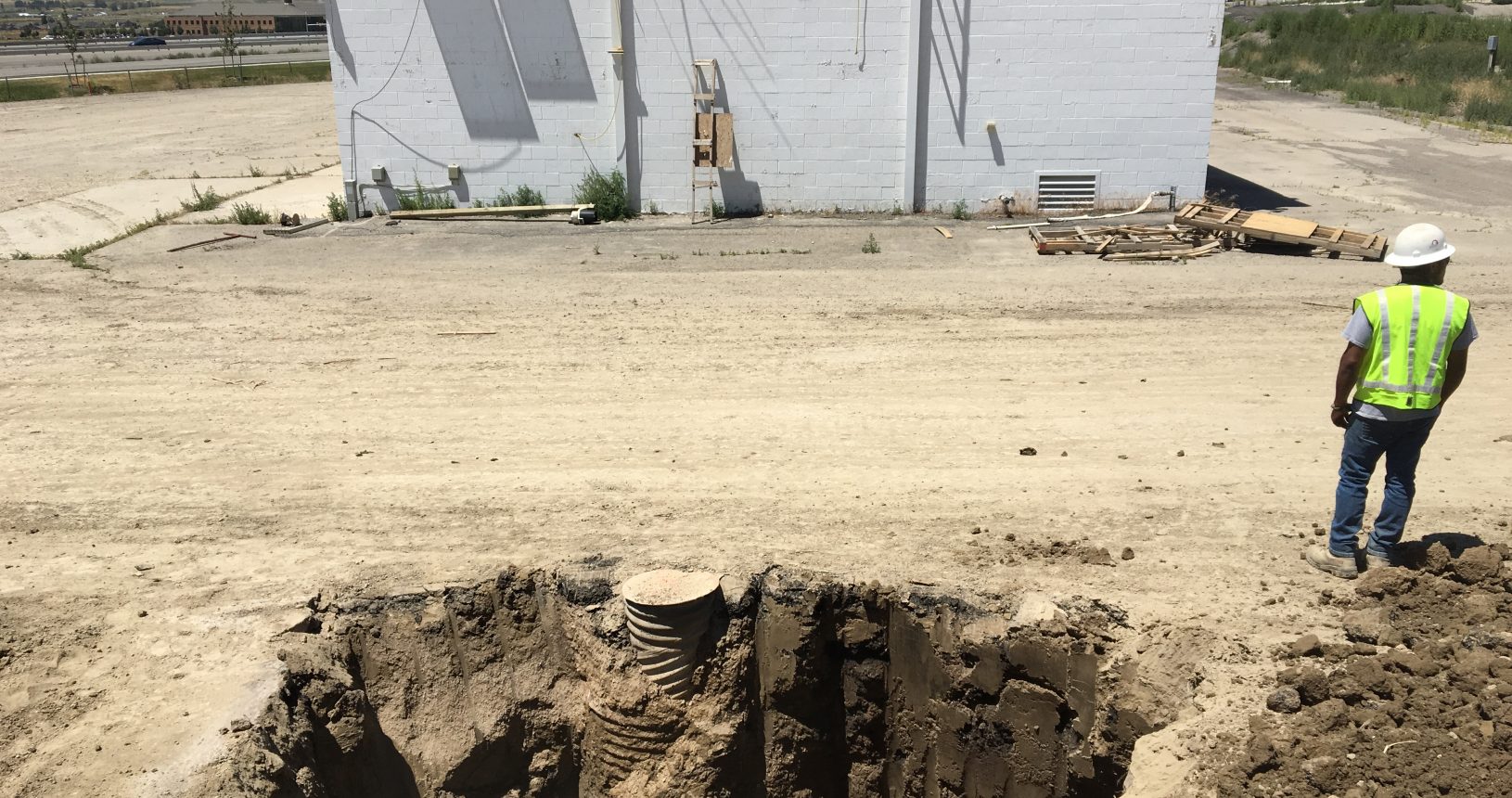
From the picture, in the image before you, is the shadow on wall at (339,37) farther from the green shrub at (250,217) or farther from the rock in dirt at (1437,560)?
the rock in dirt at (1437,560)

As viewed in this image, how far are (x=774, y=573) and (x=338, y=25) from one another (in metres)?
14.3

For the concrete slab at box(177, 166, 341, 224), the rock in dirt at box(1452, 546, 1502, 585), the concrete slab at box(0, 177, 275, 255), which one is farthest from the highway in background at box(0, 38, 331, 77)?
the rock in dirt at box(1452, 546, 1502, 585)

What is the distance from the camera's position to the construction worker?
17.8 feet

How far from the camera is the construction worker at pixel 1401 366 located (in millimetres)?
5414

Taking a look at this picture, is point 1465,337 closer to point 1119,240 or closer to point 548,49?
point 1119,240

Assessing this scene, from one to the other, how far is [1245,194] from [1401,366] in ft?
48.3

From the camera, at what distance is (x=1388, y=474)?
583 cm

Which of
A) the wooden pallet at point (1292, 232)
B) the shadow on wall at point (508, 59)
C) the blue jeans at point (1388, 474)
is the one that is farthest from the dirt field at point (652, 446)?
the shadow on wall at point (508, 59)

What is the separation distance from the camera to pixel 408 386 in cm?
965

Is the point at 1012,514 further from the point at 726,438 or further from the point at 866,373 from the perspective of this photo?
the point at 866,373

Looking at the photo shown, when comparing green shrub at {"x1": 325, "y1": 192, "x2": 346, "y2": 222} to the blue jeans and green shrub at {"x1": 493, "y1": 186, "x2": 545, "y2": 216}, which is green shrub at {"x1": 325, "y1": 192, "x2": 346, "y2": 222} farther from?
the blue jeans

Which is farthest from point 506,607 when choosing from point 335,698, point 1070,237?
point 1070,237

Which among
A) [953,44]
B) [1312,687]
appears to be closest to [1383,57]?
[953,44]

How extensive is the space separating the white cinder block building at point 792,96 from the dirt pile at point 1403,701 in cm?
1261
